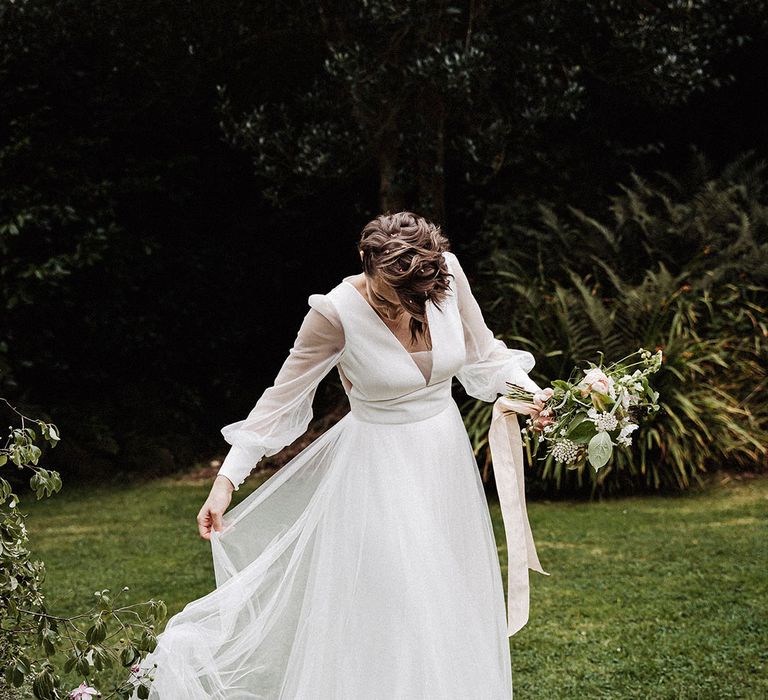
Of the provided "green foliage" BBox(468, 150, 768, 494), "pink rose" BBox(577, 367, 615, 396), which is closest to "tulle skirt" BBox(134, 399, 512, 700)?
"pink rose" BBox(577, 367, 615, 396)

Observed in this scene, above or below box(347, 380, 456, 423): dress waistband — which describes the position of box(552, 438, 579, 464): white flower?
below

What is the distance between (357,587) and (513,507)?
2.04 feet

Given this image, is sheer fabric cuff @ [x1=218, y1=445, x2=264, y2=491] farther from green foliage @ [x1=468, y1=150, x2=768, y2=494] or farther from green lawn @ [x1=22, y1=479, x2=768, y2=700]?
green foliage @ [x1=468, y1=150, x2=768, y2=494]

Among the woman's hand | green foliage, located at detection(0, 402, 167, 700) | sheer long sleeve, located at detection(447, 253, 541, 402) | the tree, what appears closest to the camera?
green foliage, located at detection(0, 402, 167, 700)

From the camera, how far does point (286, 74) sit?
9266 millimetres

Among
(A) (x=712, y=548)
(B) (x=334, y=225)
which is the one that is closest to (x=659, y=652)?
(A) (x=712, y=548)

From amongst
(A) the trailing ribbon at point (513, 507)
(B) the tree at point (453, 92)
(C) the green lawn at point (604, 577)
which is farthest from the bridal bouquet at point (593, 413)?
(B) the tree at point (453, 92)

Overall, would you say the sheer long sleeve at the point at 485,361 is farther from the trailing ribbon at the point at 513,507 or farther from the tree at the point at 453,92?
the tree at the point at 453,92

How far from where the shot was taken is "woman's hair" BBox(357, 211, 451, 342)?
111 inches

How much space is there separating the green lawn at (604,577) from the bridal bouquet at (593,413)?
1385 mm

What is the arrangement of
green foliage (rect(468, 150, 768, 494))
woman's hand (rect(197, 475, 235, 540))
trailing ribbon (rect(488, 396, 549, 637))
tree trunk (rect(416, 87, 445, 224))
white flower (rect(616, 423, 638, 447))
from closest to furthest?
white flower (rect(616, 423, 638, 447)) → woman's hand (rect(197, 475, 235, 540)) → trailing ribbon (rect(488, 396, 549, 637)) → green foliage (rect(468, 150, 768, 494)) → tree trunk (rect(416, 87, 445, 224))

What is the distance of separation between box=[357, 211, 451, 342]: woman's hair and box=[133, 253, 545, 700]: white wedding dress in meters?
0.22

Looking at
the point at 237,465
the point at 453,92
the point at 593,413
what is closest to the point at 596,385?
the point at 593,413

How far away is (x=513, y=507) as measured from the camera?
3324mm
